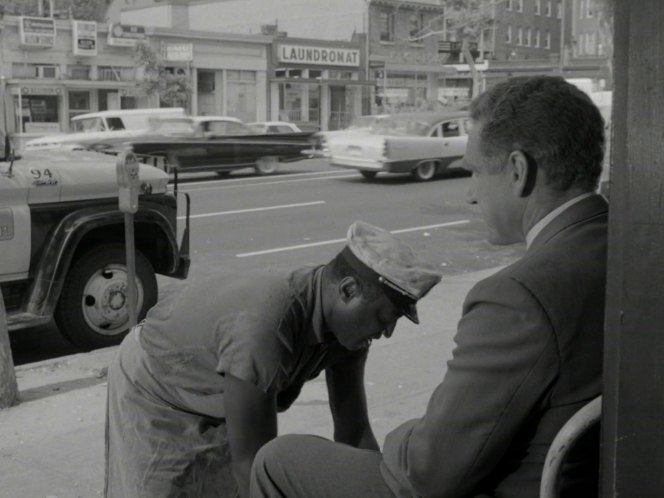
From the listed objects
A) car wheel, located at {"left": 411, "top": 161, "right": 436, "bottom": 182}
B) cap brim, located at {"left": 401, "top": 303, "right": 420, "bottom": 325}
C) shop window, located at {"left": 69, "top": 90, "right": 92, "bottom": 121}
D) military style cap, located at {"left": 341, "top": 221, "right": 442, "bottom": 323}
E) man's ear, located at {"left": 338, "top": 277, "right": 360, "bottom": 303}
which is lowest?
car wheel, located at {"left": 411, "top": 161, "right": 436, "bottom": 182}

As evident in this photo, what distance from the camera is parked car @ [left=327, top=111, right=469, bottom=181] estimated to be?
20812mm

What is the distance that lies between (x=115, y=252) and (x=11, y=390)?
1836 mm

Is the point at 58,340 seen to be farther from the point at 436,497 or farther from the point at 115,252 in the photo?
the point at 436,497

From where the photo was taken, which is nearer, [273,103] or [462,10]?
[273,103]

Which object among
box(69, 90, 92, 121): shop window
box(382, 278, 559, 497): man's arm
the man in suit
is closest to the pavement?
the man in suit

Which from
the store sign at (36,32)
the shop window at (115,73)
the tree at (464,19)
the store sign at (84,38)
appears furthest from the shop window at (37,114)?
the tree at (464,19)

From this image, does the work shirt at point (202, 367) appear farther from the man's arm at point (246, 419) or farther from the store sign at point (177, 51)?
the store sign at point (177, 51)

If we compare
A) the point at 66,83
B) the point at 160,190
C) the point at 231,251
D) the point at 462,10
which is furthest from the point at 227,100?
the point at 160,190

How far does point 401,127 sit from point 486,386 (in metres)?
20.3

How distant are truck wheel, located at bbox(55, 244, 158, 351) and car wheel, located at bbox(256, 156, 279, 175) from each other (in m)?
15.9

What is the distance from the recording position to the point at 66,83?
35844mm

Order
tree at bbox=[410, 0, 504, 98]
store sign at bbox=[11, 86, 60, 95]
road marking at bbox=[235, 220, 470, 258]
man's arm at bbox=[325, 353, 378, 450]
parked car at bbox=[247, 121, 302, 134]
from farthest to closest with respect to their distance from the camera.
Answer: tree at bbox=[410, 0, 504, 98], store sign at bbox=[11, 86, 60, 95], parked car at bbox=[247, 121, 302, 134], road marking at bbox=[235, 220, 470, 258], man's arm at bbox=[325, 353, 378, 450]

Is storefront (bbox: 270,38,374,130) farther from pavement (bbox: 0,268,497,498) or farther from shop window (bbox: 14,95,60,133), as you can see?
pavement (bbox: 0,268,497,498)

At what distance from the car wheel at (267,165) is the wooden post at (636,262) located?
2159 centimetres
